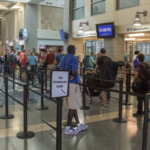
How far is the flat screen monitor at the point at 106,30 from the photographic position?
488 inches

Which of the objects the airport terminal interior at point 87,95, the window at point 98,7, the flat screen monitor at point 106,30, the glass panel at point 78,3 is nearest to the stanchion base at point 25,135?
the airport terminal interior at point 87,95

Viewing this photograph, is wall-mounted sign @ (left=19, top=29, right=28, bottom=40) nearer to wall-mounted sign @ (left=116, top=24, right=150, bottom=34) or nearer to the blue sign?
the blue sign

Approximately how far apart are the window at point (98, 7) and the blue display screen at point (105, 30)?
1188mm

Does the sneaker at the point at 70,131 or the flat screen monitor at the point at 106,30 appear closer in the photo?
the sneaker at the point at 70,131

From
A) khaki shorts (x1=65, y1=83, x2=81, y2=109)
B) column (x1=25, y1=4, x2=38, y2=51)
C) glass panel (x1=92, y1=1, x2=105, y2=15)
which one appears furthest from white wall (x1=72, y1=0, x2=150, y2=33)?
column (x1=25, y1=4, x2=38, y2=51)

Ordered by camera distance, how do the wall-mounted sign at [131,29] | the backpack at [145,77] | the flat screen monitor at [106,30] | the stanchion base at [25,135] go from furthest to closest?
the flat screen monitor at [106,30], the wall-mounted sign at [131,29], the backpack at [145,77], the stanchion base at [25,135]

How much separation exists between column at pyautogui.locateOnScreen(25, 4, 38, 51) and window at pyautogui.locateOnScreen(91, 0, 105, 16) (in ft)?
34.3

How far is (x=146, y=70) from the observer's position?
19.6 ft

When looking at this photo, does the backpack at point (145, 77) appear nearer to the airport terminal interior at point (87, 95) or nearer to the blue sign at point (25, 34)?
the airport terminal interior at point (87, 95)

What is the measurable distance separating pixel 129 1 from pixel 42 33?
549 inches

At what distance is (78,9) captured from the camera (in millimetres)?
16016

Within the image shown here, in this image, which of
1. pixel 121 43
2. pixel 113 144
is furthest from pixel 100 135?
pixel 121 43

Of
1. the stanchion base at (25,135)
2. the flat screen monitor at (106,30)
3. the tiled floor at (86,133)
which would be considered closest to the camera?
the tiled floor at (86,133)

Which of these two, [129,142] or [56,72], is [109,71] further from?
[56,72]
